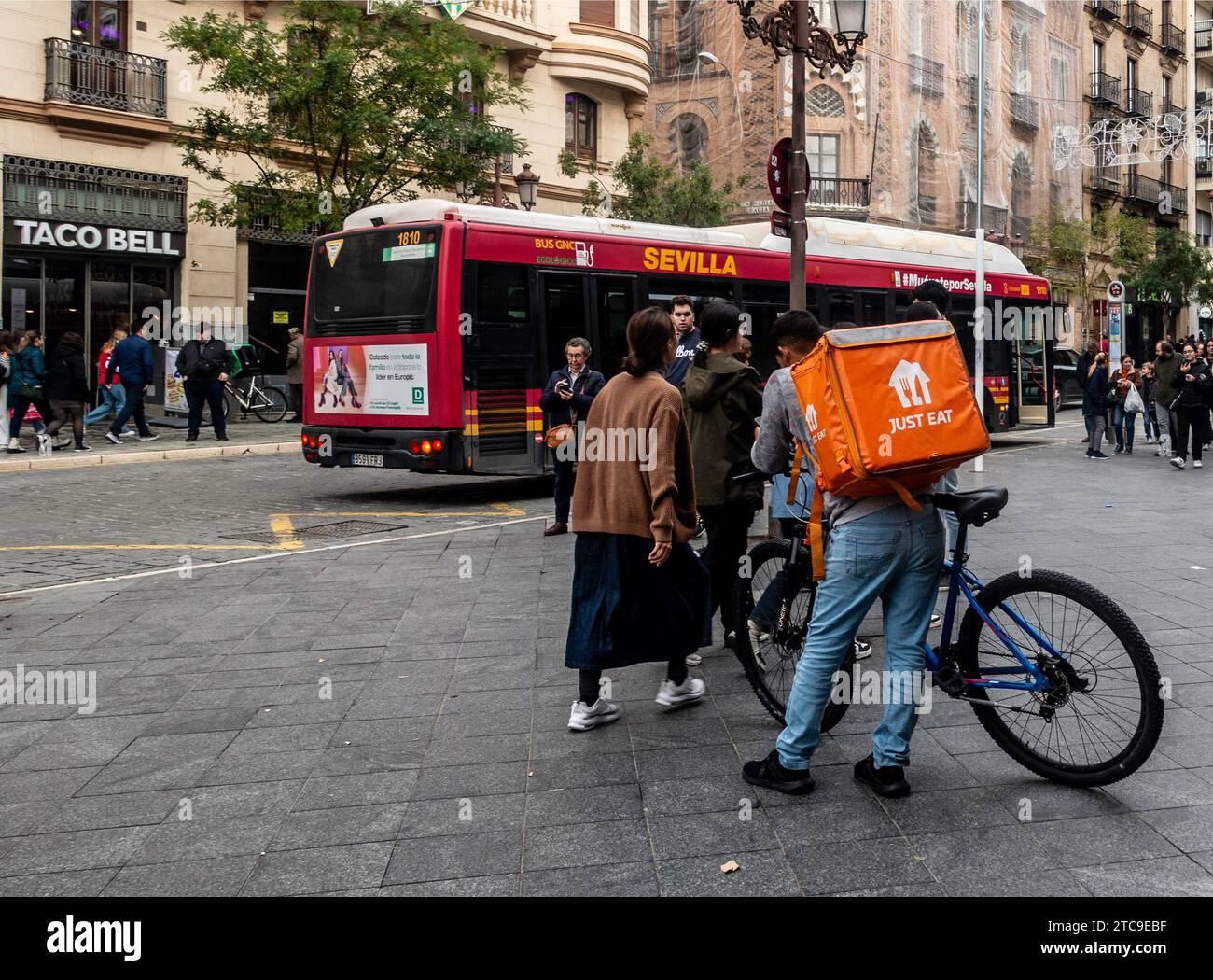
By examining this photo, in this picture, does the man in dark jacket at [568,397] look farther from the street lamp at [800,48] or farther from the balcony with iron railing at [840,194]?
the balcony with iron railing at [840,194]

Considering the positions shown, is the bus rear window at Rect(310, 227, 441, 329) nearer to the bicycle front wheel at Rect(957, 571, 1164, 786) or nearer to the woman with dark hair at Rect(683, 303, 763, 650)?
the woman with dark hair at Rect(683, 303, 763, 650)

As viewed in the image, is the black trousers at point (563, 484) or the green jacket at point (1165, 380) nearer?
the black trousers at point (563, 484)

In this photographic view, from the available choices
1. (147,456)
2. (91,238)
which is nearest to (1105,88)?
(91,238)

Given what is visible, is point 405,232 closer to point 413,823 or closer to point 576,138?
point 413,823

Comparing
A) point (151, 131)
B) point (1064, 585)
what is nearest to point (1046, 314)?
point (151, 131)

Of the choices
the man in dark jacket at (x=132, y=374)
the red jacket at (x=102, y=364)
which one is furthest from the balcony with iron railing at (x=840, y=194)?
the man in dark jacket at (x=132, y=374)

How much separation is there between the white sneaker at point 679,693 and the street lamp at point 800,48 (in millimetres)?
5220

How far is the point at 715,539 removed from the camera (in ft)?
A: 20.0

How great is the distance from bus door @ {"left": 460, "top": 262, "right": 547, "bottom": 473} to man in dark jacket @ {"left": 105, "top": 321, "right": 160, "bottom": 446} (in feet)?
24.7

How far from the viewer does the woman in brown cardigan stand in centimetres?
509

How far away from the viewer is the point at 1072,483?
1497 cm

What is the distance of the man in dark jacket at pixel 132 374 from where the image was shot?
1811 cm

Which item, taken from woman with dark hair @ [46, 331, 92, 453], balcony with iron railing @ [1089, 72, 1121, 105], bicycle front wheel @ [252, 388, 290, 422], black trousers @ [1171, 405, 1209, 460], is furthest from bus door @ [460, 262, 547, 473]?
balcony with iron railing @ [1089, 72, 1121, 105]

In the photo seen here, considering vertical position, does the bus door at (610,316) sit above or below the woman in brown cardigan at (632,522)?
above
